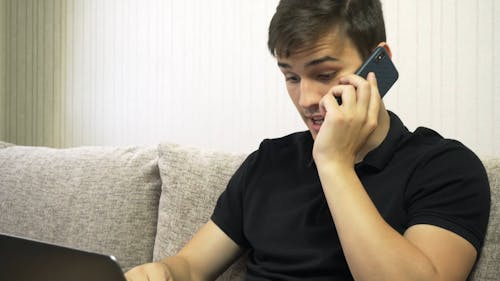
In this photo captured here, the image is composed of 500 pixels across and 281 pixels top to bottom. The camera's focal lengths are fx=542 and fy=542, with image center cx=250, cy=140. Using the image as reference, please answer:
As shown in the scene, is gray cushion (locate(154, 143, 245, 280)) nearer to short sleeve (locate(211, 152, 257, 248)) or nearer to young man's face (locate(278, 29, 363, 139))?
short sleeve (locate(211, 152, 257, 248))

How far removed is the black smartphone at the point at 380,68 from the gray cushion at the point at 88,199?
779 mm

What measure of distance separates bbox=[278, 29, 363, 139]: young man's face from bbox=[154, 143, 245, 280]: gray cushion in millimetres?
379

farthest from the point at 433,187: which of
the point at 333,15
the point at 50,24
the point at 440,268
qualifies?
the point at 50,24

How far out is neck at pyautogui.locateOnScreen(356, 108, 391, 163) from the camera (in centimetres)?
116

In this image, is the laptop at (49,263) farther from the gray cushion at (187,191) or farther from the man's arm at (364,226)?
the gray cushion at (187,191)

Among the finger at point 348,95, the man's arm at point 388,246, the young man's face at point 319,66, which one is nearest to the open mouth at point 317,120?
the young man's face at point 319,66

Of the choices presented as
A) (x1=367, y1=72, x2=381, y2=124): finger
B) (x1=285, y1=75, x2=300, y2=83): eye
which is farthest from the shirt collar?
(x1=285, y1=75, x2=300, y2=83): eye

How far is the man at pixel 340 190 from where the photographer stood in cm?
93

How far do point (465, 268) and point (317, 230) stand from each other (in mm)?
294

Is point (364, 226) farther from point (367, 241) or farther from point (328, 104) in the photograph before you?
point (328, 104)

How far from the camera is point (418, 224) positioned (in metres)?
0.96

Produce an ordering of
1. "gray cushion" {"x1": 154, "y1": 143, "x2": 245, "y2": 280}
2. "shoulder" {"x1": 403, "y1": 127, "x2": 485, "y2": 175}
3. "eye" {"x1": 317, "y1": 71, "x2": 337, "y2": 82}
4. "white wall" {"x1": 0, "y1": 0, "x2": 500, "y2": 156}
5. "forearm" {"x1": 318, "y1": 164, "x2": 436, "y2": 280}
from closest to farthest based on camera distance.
Answer: "forearm" {"x1": 318, "y1": 164, "x2": 436, "y2": 280} < "shoulder" {"x1": 403, "y1": 127, "x2": 485, "y2": 175} < "eye" {"x1": 317, "y1": 71, "x2": 337, "y2": 82} < "gray cushion" {"x1": 154, "y1": 143, "x2": 245, "y2": 280} < "white wall" {"x1": 0, "y1": 0, "x2": 500, "y2": 156}

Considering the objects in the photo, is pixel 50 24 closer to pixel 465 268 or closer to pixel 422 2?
pixel 422 2

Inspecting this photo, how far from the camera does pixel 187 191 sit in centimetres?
150
